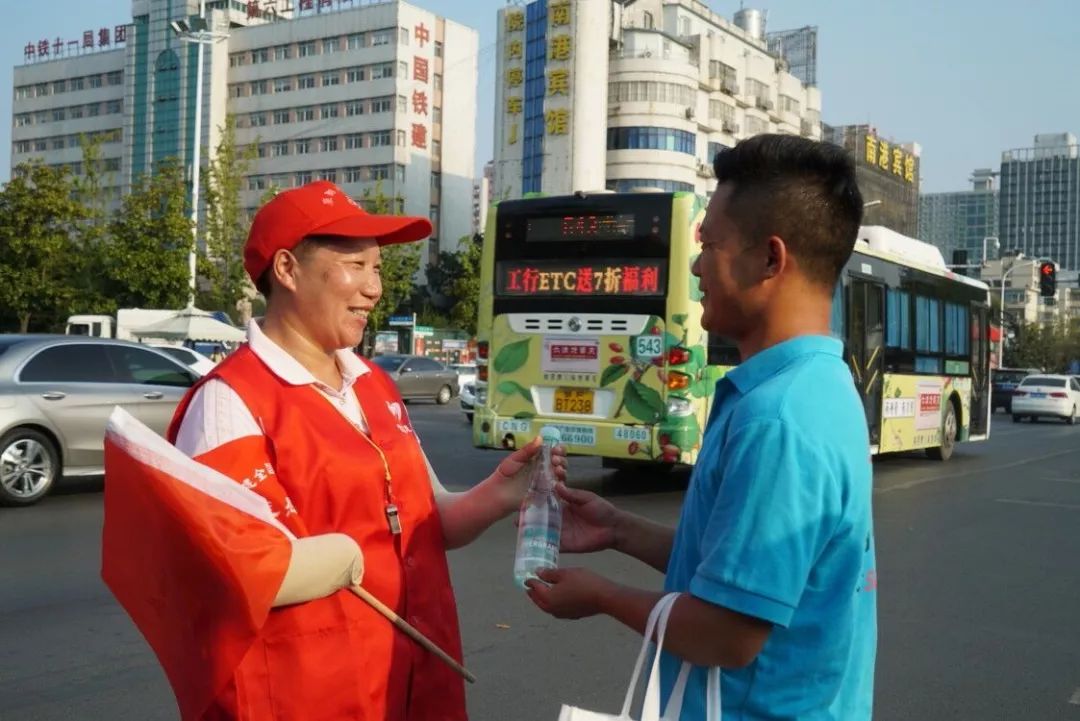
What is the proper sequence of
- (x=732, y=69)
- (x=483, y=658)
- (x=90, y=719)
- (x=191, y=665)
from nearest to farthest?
1. (x=191, y=665)
2. (x=90, y=719)
3. (x=483, y=658)
4. (x=732, y=69)

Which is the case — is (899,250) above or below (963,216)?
below

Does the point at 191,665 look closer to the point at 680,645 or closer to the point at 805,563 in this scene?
the point at 680,645

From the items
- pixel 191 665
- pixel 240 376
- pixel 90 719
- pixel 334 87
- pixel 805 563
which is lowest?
pixel 90 719

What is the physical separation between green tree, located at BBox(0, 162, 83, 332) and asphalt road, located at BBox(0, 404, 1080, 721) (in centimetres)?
2325

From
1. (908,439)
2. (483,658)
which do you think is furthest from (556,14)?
(483,658)

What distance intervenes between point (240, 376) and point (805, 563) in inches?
47.9

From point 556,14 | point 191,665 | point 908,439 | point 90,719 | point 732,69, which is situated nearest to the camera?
point 191,665

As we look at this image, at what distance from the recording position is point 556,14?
244 ft

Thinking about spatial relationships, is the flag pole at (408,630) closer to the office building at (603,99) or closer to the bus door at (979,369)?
the bus door at (979,369)

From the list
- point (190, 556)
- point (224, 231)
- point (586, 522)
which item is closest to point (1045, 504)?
point (586, 522)

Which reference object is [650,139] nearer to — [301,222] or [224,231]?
[224,231]

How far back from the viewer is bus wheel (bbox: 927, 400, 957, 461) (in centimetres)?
1803

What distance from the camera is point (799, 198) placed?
6.35 ft

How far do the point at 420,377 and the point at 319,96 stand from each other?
2318 inches
